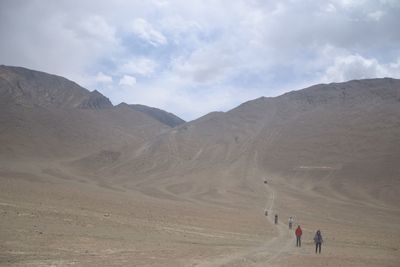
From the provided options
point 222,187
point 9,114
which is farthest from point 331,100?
point 9,114

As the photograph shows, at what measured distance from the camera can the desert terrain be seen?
18.3 metres

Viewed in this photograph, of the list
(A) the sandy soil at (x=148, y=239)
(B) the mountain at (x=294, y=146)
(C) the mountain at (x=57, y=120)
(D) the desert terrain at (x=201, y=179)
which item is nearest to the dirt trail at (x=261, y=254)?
(A) the sandy soil at (x=148, y=239)

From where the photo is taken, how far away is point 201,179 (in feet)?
246

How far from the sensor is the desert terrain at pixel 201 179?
18281 millimetres

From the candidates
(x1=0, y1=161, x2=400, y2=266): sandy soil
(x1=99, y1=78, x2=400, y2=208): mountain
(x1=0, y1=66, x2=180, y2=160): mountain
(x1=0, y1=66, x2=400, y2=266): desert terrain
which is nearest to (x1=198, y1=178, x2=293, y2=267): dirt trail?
(x1=0, y1=161, x2=400, y2=266): sandy soil

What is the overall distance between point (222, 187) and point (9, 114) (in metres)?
81.8

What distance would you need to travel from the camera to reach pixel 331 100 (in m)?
127

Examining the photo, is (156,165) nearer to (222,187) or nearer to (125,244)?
(222,187)

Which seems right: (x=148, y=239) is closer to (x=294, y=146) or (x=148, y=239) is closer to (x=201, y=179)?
(x=201, y=179)

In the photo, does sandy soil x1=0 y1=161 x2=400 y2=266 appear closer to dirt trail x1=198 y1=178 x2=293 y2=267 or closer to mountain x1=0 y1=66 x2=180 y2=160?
dirt trail x1=198 y1=178 x2=293 y2=267

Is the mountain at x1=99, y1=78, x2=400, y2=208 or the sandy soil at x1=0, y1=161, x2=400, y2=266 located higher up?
the mountain at x1=99, y1=78, x2=400, y2=208

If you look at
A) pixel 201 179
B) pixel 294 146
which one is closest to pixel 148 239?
pixel 201 179

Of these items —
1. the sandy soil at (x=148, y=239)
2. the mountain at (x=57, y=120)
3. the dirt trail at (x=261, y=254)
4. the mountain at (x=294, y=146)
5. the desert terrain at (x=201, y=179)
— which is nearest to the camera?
the sandy soil at (x=148, y=239)

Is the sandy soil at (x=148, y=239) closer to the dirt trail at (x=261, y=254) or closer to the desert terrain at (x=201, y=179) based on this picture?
the dirt trail at (x=261, y=254)
